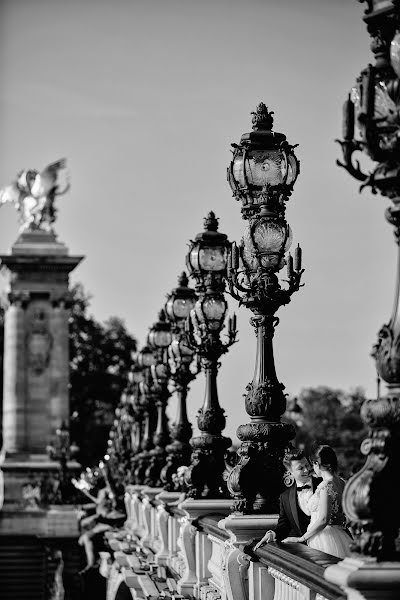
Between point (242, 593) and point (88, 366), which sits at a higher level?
point (88, 366)

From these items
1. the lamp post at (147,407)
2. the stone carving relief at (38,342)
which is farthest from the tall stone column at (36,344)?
the lamp post at (147,407)

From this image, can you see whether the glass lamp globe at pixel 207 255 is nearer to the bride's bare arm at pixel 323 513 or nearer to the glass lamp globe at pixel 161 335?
the bride's bare arm at pixel 323 513

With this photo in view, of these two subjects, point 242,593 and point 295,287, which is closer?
point 242,593

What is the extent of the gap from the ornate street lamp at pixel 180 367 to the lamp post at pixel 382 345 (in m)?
16.3

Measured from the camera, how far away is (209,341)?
22.1m

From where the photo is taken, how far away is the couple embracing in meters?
13.6

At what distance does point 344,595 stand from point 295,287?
22.4 ft

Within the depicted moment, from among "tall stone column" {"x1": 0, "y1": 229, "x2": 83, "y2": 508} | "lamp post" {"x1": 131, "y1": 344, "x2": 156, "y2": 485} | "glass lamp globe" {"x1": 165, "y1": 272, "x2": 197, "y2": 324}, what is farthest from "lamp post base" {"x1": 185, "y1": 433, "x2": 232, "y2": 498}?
"tall stone column" {"x1": 0, "y1": 229, "x2": 83, "y2": 508}

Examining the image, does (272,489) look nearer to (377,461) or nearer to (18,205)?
(377,461)

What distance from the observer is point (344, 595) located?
1042 cm

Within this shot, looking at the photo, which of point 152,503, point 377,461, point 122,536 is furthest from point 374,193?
point 122,536

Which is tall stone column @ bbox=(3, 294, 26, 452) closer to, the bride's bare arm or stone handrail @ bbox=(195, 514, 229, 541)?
stone handrail @ bbox=(195, 514, 229, 541)

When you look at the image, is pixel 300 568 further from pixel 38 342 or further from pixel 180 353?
pixel 38 342

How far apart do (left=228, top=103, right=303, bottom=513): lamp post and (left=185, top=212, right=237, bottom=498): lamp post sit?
14.6ft
